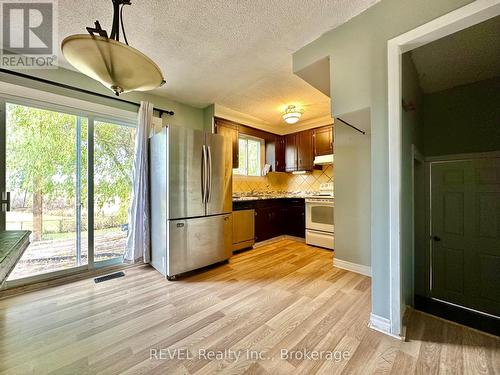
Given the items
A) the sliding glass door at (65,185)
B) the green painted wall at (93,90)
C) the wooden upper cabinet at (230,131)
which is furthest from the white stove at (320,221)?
the sliding glass door at (65,185)

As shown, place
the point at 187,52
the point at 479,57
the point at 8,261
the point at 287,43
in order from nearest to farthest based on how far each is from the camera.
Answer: the point at 8,261
the point at 479,57
the point at 287,43
the point at 187,52

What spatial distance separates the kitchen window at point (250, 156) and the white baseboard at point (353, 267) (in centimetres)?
251

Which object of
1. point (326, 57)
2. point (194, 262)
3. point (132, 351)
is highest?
point (326, 57)

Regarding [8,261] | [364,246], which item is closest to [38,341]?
[8,261]

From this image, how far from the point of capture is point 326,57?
6.51 ft

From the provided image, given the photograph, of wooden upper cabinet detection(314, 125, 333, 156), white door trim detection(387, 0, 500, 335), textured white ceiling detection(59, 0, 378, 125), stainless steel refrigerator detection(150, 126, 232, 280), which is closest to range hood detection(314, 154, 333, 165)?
wooden upper cabinet detection(314, 125, 333, 156)

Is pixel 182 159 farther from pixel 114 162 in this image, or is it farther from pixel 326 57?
pixel 326 57

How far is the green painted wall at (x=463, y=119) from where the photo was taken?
7.36ft

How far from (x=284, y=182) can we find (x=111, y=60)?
173 inches

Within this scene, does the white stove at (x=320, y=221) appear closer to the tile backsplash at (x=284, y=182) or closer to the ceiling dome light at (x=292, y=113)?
the tile backsplash at (x=284, y=182)

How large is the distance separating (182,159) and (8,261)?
180 centimetres

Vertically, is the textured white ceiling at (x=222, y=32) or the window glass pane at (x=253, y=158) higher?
the textured white ceiling at (x=222, y=32)

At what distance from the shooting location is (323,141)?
13.4 ft

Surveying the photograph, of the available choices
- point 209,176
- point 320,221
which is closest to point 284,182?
point 320,221
